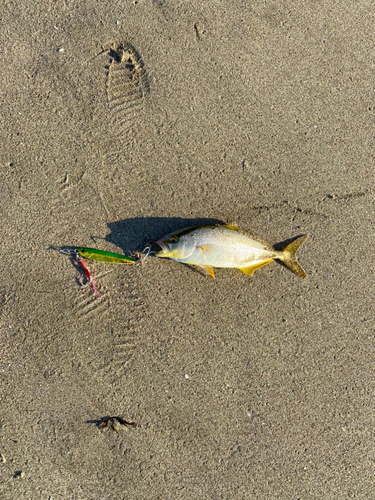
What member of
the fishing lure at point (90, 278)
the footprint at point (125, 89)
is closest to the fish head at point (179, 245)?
the fishing lure at point (90, 278)

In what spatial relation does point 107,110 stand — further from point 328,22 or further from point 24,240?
point 328,22

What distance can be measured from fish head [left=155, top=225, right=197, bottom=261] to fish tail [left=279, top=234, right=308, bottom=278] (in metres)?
0.94

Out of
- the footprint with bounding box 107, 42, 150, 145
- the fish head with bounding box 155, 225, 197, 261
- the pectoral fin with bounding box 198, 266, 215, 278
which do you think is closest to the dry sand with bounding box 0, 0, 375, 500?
the footprint with bounding box 107, 42, 150, 145

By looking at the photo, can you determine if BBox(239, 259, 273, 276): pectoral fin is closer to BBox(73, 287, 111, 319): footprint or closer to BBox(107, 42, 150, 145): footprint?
BBox(73, 287, 111, 319): footprint

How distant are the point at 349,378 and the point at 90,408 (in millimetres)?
2639

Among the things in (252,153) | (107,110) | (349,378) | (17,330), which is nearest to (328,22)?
(252,153)

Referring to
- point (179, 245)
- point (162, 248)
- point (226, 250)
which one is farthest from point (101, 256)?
point (226, 250)

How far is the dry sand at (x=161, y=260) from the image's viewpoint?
3.14 meters

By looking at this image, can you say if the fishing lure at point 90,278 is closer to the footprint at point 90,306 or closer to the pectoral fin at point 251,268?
the footprint at point 90,306

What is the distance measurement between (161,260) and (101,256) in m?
0.59

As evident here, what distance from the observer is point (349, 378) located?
324cm

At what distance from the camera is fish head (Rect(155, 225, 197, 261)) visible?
2910 mm

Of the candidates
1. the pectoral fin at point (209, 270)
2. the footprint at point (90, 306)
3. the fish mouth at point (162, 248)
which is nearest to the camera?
the fish mouth at point (162, 248)

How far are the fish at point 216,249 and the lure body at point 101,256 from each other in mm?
362
